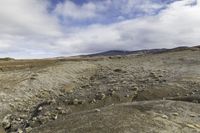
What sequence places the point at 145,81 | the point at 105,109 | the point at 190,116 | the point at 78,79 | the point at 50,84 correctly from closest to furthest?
1. the point at 190,116
2. the point at 105,109
3. the point at 145,81
4. the point at 50,84
5. the point at 78,79

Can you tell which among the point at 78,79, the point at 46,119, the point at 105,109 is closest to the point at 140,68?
the point at 78,79

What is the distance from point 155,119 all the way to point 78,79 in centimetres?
1322

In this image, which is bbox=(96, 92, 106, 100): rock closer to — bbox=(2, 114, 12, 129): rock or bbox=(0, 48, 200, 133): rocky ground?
bbox=(0, 48, 200, 133): rocky ground

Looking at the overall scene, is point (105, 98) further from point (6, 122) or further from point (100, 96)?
point (6, 122)

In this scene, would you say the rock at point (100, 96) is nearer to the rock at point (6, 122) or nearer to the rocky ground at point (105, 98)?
the rocky ground at point (105, 98)

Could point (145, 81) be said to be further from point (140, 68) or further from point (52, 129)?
point (52, 129)

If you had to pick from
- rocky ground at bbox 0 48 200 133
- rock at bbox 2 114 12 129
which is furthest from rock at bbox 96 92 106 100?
rock at bbox 2 114 12 129

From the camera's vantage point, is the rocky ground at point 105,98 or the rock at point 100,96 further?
the rock at point 100,96

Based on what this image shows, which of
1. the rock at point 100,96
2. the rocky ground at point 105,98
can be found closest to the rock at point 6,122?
the rocky ground at point 105,98

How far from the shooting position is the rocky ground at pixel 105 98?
10586 millimetres

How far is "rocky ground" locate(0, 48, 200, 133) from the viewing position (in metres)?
10.6

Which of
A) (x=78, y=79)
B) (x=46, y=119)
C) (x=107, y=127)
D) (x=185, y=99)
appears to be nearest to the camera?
(x=107, y=127)

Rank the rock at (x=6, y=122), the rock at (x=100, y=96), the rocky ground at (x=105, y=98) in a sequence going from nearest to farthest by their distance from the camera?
the rocky ground at (x=105, y=98) → the rock at (x=6, y=122) → the rock at (x=100, y=96)

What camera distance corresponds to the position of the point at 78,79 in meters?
23.4
